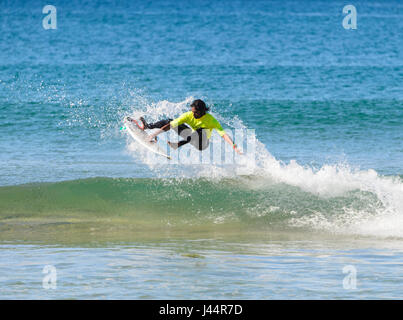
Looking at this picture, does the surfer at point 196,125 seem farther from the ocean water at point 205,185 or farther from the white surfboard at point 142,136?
the ocean water at point 205,185

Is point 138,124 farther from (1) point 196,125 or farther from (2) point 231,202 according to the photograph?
(2) point 231,202

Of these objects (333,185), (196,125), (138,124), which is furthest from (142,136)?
(333,185)

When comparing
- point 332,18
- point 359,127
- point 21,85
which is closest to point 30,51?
point 21,85

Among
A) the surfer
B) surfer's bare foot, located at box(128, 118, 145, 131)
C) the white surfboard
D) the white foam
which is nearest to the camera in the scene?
the white foam

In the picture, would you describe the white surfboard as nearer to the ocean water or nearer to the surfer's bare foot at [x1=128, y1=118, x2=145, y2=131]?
the surfer's bare foot at [x1=128, y1=118, x2=145, y2=131]

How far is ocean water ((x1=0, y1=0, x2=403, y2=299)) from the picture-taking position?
8.41m

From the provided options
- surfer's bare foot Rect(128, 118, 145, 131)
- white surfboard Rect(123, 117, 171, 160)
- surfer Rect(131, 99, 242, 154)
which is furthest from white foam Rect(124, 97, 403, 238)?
surfer Rect(131, 99, 242, 154)

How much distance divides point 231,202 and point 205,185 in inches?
46.1

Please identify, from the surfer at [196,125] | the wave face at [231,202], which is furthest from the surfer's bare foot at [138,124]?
the wave face at [231,202]

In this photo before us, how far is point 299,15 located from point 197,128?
81033 millimetres

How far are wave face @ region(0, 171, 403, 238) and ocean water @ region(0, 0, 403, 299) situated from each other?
0.04 m

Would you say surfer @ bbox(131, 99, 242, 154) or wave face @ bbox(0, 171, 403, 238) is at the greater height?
surfer @ bbox(131, 99, 242, 154)

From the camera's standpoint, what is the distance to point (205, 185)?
14.8 meters

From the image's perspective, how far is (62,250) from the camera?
9.84m
